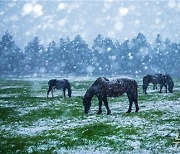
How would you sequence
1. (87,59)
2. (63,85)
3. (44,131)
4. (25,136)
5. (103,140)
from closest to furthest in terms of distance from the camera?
(103,140)
(25,136)
(44,131)
(63,85)
(87,59)

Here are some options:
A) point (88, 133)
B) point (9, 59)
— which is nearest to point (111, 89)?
point (88, 133)

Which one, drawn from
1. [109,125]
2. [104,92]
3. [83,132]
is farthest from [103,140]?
[104,92]

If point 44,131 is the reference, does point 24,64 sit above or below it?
above

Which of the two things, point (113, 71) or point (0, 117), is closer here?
point (0, 117)

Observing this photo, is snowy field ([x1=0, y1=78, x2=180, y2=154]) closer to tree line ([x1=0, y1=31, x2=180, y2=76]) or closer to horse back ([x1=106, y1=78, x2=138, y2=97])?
horse back ([x1=106, y1=78, x2=138, y2=97])

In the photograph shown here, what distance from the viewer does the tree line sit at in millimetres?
143000

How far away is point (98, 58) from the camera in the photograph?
14975cm

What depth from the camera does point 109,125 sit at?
1873 cm

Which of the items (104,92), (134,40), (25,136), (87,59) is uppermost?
(134,40)

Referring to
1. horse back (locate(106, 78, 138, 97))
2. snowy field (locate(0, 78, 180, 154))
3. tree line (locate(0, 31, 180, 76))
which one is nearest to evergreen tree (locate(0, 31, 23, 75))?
tree line (locate(0, 31, 180, 76))

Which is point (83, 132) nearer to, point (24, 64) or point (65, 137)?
point (65, 137)

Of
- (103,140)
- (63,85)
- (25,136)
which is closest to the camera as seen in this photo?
(103,140)

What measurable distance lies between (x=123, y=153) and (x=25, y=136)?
6.45 meters

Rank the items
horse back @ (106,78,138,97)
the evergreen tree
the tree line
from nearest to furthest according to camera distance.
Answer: horse back @ (106,78,138,97), the evergreen tree, the tree line
